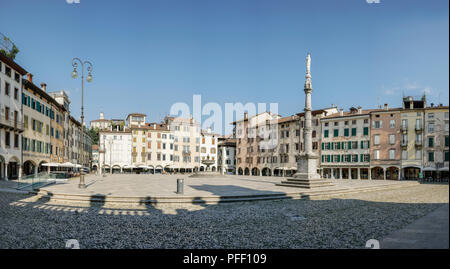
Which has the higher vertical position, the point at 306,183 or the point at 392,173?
the point at 306,183

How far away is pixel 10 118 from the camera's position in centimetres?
3092

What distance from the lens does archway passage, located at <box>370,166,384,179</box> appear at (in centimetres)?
5000

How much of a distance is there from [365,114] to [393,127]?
5.25 metres

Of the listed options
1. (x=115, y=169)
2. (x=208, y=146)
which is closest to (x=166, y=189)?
(x=115, y=169)

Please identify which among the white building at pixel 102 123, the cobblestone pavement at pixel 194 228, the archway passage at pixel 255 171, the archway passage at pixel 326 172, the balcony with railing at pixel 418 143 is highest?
the white building at pixel 102 123

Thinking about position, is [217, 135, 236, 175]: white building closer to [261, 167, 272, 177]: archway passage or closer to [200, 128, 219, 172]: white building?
[200, 128, 219, 172]: white building

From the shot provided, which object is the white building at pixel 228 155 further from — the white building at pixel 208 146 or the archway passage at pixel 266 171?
the archway passage at pixel 266 171

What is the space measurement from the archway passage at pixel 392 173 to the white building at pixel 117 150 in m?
55.2

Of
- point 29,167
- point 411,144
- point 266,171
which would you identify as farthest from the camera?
point 266,171

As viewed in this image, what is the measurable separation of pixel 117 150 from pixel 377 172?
188 ft

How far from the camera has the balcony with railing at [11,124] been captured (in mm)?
29023

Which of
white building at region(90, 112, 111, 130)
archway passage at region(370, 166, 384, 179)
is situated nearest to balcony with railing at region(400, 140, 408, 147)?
archway passage at region(370, 166, 384, 179)

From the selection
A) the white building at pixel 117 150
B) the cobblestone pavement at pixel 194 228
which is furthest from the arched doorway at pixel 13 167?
the white building at pixel 117 150

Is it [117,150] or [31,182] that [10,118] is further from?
[117,150]
